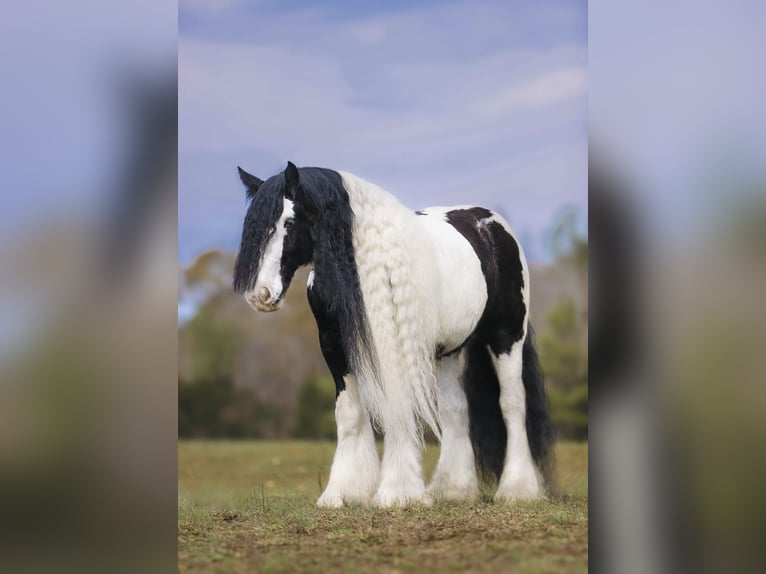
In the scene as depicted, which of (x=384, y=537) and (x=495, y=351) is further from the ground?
(x=495, y=351)

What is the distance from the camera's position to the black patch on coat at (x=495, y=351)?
6223mm

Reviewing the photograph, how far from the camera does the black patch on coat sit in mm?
6223

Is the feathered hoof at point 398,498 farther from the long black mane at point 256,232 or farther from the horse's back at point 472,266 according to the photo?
the long black mane at point 256,232

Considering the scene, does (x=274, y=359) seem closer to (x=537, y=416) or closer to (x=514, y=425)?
(x=537, y=416)

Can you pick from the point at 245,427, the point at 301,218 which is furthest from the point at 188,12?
the point at 245,427

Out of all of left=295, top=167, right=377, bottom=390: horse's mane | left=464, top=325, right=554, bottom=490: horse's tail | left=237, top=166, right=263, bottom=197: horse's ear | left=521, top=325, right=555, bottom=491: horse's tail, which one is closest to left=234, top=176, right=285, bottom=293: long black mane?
left=295, top=167, right=377, bottom=390: horse's mane

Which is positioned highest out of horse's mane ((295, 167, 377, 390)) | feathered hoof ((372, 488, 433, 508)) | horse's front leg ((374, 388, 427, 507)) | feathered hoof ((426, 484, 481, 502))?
horse's mane ((295, 167, 377, 390))

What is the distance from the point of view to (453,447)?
612cm

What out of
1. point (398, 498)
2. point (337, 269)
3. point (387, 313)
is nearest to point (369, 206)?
point (337, 269)

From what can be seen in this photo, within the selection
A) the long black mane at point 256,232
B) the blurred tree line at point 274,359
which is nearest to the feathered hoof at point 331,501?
the long black mane at point 256,232

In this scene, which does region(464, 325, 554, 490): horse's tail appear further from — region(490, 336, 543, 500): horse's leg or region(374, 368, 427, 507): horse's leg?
region(374, 368, 427, 507): horse's leg

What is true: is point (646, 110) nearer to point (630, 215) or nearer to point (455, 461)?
point (630, 215)

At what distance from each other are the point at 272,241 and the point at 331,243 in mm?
395

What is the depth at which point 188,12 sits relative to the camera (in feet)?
30.9
